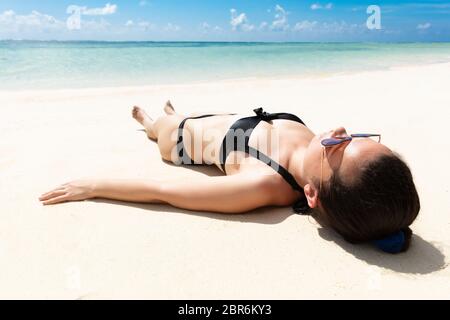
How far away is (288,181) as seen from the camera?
2.27m

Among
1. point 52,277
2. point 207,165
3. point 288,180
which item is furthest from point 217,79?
point 52,277

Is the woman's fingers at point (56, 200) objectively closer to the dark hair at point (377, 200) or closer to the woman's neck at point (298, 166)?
the woman's neck at point (298, 166)

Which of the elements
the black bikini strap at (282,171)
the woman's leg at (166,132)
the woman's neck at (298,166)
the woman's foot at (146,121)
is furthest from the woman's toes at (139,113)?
the woman's neck at (298,166)

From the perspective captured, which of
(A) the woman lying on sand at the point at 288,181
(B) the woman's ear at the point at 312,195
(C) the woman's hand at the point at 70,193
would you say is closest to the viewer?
(A) the woman lying on sand at the point at 288,181

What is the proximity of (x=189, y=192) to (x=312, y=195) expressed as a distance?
70cm

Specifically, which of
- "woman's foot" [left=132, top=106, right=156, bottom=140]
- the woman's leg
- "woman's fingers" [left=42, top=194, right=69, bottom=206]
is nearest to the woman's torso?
the woman's leg

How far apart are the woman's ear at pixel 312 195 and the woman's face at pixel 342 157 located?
0.03 metres

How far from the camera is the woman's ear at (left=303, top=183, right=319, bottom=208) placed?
79.5 inches

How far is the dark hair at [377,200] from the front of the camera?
170 cm

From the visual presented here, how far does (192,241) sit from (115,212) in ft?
1.85

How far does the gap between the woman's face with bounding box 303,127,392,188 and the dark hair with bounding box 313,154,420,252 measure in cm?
3

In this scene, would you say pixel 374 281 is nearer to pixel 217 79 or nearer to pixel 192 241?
pixel 192 241

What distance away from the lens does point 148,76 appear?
11305 millimetres

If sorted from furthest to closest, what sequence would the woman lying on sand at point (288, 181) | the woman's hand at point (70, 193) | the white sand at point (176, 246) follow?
the woman's hand at point (70, 193) → the woman lying on sand at point (288, 181) → the white sand at point (176, 246)
